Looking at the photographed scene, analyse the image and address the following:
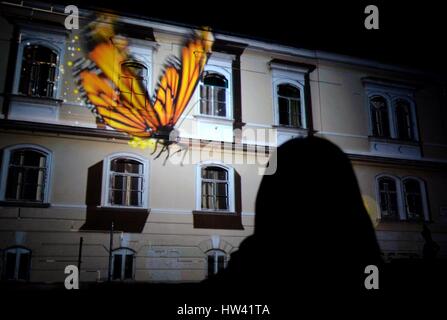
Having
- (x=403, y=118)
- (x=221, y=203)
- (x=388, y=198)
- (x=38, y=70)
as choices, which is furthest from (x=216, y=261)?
(x=403, y=118)

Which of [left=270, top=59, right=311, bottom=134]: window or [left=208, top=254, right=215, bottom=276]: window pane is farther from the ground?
[left=270, top=59, right=311, bottom=134]: window

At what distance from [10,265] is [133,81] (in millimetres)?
2117

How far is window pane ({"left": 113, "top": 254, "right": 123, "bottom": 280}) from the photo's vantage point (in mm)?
3369

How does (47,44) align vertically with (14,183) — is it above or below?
above

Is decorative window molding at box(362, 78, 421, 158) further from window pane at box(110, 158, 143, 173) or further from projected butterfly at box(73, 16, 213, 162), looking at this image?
window pane at box(110, 158, 143, 173)

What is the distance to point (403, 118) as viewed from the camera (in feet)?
15.6

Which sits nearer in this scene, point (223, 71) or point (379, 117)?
point (223, 71)

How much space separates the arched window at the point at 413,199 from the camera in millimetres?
4270

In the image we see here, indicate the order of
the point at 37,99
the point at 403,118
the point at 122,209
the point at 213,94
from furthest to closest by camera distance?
the point at 403,118 → the point at 213,94 → the point at 37,99 → the point at 122,209

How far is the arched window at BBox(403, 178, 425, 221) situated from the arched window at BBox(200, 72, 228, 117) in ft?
7.88

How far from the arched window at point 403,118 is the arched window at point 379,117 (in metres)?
0.15

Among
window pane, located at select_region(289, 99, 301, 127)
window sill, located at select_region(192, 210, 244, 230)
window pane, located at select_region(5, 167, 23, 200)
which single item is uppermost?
window pane, located at select_region(289, 99, 301, 127)

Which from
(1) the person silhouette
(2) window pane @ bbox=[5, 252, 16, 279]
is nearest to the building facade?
(2) window pane @ bbox=[5, 252, 16, 279]

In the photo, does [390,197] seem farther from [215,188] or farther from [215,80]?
[215,80]
